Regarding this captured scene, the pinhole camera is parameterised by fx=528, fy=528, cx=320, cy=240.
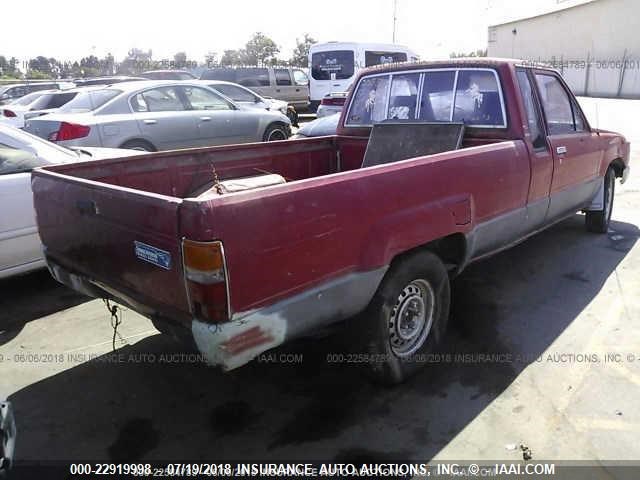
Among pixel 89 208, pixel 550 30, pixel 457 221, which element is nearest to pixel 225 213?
pixel 89 208

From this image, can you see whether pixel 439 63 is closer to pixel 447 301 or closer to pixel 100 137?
pixel 447 301

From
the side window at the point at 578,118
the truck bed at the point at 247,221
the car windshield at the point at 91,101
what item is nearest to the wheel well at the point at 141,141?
the car windshield at the point at 91,101

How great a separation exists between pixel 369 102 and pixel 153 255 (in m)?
3.09

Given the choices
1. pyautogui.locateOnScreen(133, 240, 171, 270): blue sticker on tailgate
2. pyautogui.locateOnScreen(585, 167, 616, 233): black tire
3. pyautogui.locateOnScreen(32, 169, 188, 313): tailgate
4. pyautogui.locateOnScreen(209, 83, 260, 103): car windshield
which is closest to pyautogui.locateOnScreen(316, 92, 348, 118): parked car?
pyautogui.locateOnScreen(209, 83, 260, 103): car windshield

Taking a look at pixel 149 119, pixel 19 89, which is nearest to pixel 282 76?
pixel 19 89

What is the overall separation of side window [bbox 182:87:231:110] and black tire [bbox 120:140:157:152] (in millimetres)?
1175

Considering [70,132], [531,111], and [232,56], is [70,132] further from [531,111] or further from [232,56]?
[232,56]

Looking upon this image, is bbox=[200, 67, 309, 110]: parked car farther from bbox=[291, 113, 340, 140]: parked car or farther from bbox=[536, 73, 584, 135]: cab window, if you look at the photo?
bbox=[536, 73, 584, 135]: cab window

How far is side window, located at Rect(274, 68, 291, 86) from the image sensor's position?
19188 millimetres

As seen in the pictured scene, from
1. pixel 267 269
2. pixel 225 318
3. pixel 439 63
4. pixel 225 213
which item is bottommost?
pixel 225 318

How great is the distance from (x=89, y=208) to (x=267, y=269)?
1.11 meters

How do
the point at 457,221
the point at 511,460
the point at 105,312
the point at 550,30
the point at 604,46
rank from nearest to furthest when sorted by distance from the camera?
1. the point at 511,460
2. the point at 457,221
3. the point at 105,312
4. the point at 604,46
5. the point at 550,30

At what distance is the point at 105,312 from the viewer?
14.2 ft

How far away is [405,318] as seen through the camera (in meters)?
A: 3.24
